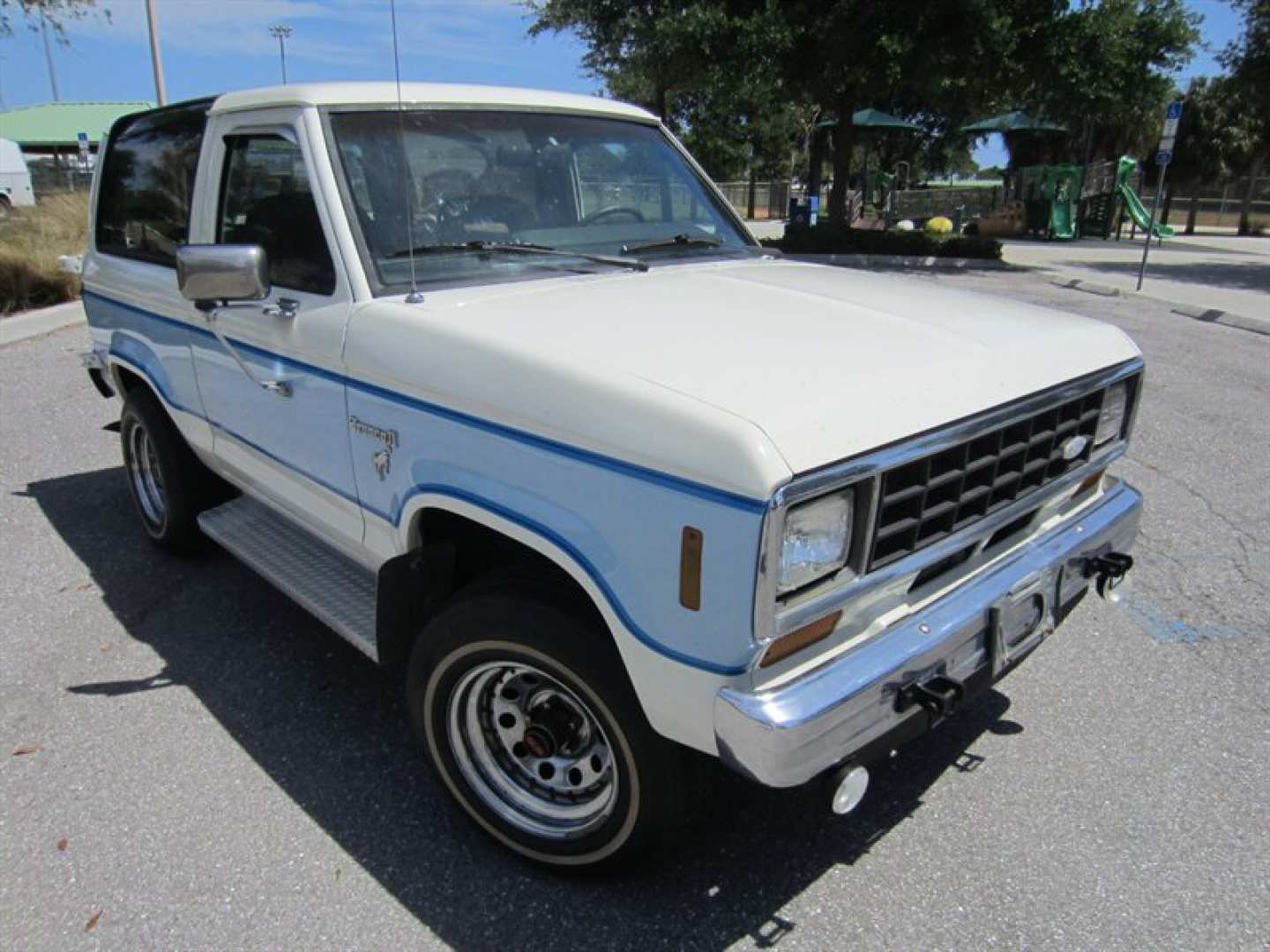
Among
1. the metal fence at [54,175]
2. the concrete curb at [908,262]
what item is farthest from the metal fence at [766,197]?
the metal fence at [54,175]

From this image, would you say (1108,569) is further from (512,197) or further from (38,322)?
(38,322)

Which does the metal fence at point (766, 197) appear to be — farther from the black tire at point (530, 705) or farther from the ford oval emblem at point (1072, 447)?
the black tire at point (530, 705)

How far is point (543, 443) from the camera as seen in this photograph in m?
2.10

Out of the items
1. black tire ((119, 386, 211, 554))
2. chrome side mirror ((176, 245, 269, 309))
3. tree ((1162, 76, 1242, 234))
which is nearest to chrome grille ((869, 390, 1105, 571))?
chrome side mirror ((176, 245, 269, 309))

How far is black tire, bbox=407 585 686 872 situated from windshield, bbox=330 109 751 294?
3.37 feet

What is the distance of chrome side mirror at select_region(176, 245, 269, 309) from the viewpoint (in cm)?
262

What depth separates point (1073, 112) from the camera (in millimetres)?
16234

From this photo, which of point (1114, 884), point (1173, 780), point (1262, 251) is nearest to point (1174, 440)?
point (1173, 780)

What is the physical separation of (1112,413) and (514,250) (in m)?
1.98

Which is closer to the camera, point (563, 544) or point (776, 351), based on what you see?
point (563, 544)

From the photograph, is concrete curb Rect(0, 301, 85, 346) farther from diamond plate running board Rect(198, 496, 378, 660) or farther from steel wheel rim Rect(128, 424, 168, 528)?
diamond plate running board Rect(198, 496, 378, 660)

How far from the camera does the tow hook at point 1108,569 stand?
2.78 metres

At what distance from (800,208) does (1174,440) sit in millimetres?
21193

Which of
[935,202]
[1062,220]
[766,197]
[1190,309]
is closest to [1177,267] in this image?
[1190,309]
